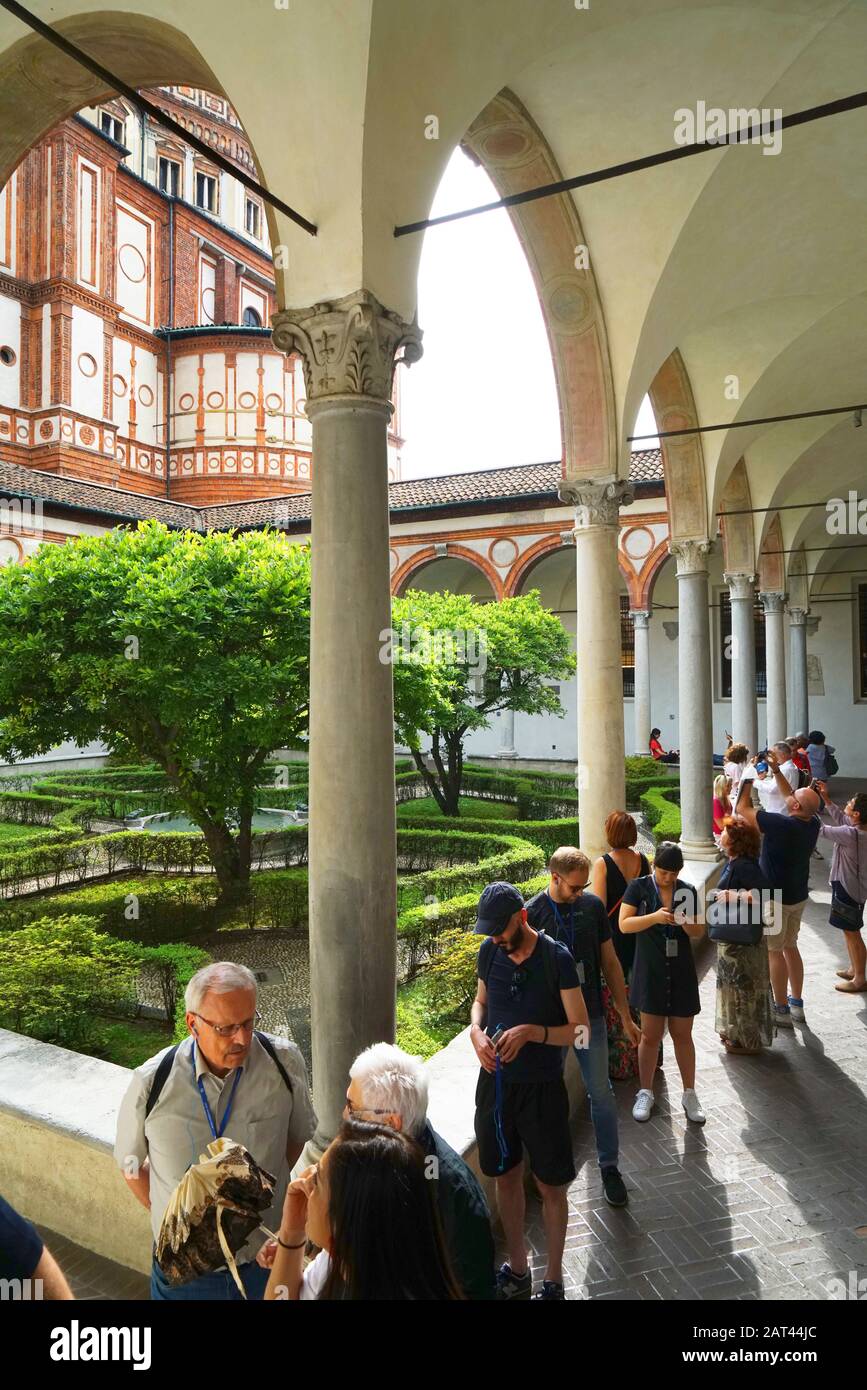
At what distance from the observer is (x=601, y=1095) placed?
11.7 ft

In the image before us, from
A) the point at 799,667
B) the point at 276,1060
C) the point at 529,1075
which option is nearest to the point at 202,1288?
the point at 276,1060

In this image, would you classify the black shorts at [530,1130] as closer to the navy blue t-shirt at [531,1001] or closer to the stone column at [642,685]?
the navy blue t-shirt at [531,1001]

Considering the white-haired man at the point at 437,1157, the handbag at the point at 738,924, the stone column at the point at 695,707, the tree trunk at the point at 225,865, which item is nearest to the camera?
the white-haired man at the point at 437,1157

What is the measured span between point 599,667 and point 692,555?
4.23m

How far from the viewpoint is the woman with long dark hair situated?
4.78 feet

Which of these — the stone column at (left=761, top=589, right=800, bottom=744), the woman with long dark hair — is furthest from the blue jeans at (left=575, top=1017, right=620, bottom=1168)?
the stone column at (left=761, top=589, right=800, bottom=744)

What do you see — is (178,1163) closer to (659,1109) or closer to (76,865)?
(659,1109)

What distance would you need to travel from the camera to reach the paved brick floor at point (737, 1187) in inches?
123

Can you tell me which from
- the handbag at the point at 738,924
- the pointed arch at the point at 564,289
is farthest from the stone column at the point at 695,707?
the handbag at the point at 738,924

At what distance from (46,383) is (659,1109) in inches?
1019

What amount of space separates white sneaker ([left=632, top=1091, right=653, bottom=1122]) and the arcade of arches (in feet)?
5.44

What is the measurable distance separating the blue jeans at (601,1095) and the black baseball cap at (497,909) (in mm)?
1045

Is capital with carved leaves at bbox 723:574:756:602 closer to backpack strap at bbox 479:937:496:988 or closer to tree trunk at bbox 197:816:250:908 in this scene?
tree trunk at bbox 197:816:250:908

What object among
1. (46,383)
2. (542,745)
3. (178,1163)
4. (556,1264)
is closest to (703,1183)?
(556,1264)
